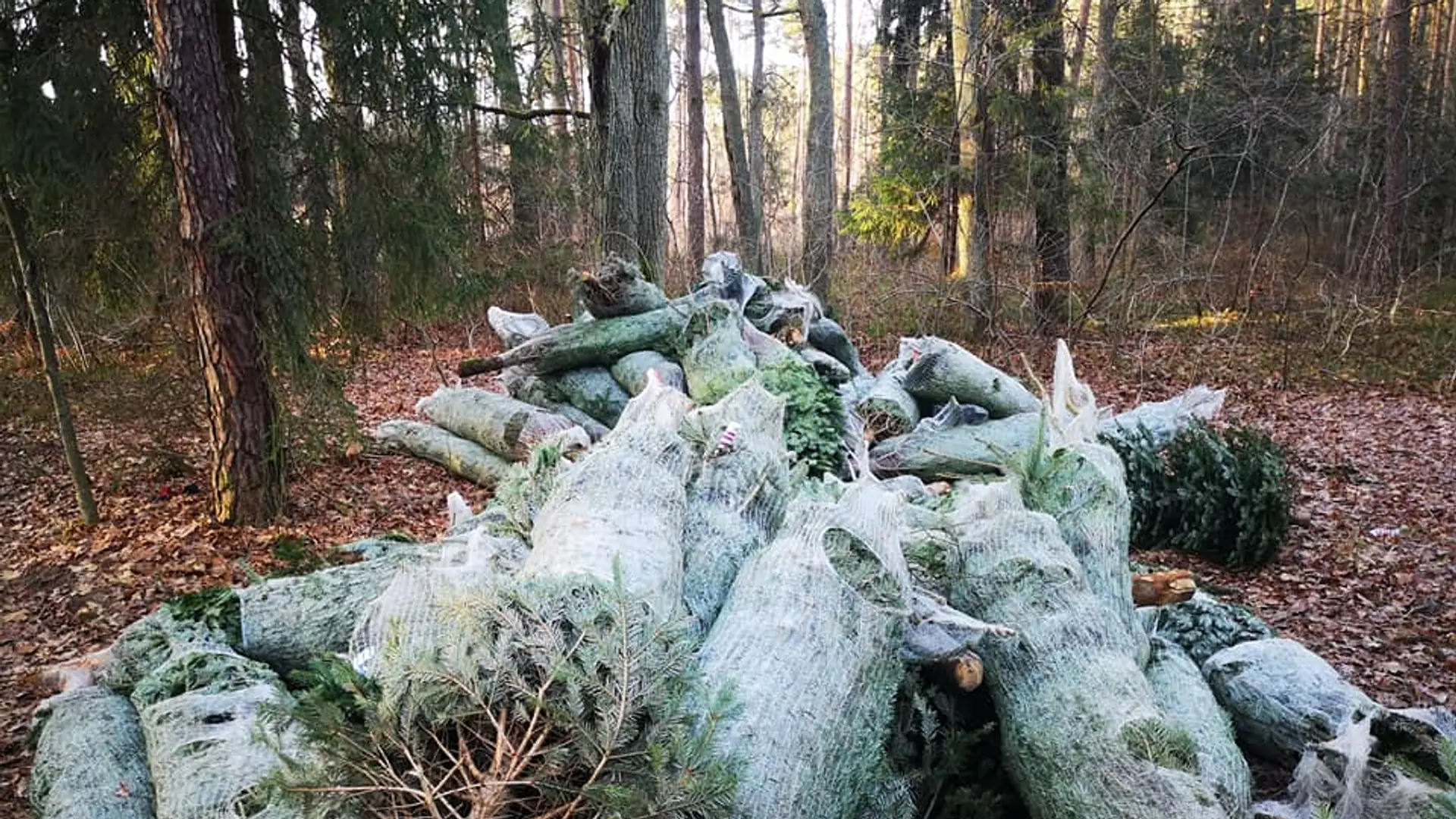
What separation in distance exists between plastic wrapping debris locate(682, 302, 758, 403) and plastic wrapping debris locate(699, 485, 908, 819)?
342 centimetres

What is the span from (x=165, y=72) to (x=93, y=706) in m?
3.93

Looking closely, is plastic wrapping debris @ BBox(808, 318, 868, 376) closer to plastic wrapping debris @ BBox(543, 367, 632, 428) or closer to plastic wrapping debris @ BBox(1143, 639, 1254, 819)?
plastic wrapping debris @ BBox(543, 367, 632, 428)

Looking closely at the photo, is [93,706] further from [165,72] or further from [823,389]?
[823,389]

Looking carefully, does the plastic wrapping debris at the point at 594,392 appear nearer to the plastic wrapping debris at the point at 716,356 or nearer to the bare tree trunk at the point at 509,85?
the plastic wrapping debris at the point at 716,356

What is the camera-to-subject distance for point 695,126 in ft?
56.1

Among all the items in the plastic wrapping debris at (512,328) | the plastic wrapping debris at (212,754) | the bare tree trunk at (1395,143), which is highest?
the bare tree trunk at (1395,143)

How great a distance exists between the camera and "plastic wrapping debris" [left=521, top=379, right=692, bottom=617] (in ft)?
9.27

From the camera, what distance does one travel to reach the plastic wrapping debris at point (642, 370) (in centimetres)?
714

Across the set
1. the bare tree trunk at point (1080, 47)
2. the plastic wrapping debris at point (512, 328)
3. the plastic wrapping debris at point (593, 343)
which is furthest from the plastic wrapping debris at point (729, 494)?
the bare tree trunk at point (1080, 47)

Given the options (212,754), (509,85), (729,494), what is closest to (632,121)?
(509,85)

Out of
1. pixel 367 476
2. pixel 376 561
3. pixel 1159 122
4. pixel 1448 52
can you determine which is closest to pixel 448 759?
pixel 376 561

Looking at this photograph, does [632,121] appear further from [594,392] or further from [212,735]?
[212,735]

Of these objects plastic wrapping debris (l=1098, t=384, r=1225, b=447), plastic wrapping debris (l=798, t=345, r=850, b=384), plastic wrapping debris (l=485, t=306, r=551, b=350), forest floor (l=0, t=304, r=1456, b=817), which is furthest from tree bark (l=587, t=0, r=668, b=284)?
plastic wrapping debris (l=1098, t=384, r=1225, b=447)

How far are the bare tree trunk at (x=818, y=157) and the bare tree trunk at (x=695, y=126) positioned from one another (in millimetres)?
2582
